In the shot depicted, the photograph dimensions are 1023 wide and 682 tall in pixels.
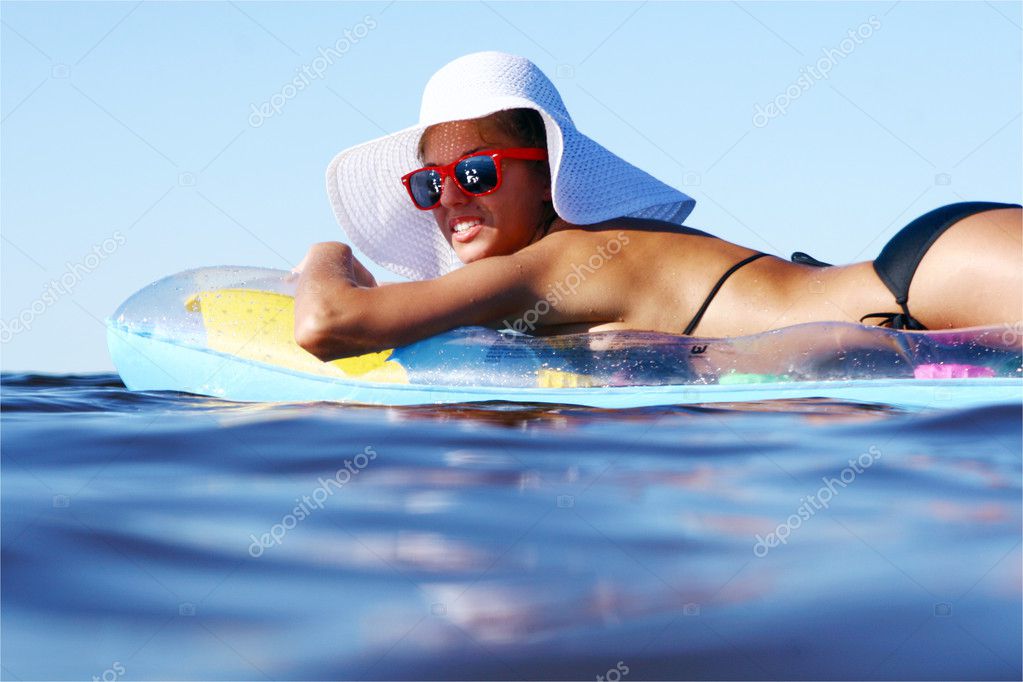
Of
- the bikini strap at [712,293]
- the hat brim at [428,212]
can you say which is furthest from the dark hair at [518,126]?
the bikini strap at [712,293]

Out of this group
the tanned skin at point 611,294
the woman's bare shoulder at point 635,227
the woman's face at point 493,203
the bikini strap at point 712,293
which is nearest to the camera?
the tanned skin at point 611,294

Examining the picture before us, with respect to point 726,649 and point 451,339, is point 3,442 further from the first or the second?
point 726,649

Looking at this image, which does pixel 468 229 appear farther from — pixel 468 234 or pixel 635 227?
pixel 635 227

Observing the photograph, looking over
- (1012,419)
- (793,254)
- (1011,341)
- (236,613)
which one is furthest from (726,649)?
(793,254)

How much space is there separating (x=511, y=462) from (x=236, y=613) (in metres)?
1.07

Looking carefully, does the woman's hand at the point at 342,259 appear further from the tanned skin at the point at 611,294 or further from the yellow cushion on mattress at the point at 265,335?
the yellow cushion on mattress at the point at 265,335

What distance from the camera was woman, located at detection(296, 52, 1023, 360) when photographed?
3623mm

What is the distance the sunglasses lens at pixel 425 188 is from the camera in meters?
4.35

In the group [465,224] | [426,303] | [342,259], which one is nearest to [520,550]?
[426,303]

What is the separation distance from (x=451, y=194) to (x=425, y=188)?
0.46 feet

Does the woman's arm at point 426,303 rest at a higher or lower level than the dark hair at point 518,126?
lower

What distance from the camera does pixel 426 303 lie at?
3814 millimetres

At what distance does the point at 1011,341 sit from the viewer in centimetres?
351

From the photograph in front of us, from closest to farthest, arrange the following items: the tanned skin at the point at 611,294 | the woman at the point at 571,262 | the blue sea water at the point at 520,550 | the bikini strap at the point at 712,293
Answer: the blue sea water at the point at 520,550, the woman at the point at 571,262, the tanned skin at the point at 611,294, the bikini strap at the point at 712,293
